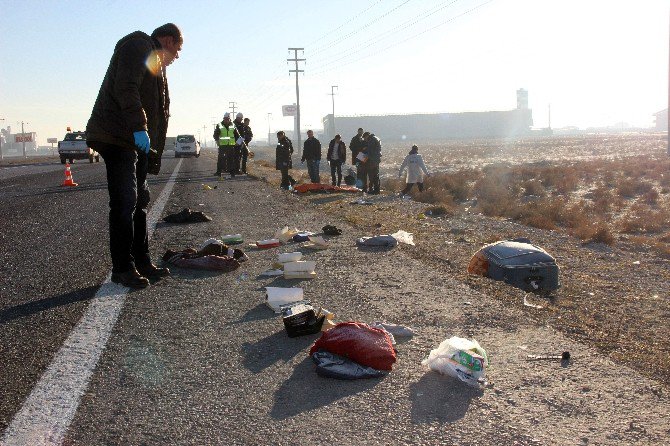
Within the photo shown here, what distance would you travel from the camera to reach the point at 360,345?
3.42m

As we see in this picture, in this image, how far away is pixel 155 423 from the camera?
107 inches

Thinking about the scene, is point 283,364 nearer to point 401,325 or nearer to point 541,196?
point 401,325

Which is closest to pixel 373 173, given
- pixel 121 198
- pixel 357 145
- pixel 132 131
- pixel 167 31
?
pixel 357 145

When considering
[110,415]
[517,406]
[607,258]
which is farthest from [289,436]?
[607,258]

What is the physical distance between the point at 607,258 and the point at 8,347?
9.20 m

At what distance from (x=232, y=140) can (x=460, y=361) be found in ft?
61.8

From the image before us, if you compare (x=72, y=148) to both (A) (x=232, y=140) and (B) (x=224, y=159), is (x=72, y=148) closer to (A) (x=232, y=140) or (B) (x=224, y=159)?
(B) (x=224, y=159)

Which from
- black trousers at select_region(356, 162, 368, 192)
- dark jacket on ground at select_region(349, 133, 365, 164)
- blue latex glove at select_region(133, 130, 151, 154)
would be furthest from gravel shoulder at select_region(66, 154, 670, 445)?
dark jacket on ground at select_region(349, 133, 365, 164)

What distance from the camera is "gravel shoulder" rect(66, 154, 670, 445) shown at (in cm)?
267

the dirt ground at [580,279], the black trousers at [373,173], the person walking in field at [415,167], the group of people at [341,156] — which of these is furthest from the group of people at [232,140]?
the dirt ground at [580,279]

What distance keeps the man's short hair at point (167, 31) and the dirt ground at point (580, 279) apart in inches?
118

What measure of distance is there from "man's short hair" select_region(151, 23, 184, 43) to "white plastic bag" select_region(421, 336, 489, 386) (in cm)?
321

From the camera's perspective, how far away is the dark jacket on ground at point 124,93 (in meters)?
4.85

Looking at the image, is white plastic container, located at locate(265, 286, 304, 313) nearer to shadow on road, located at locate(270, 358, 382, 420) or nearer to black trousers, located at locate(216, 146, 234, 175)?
shadow on road, located at locate(270, 358, 382, 420)
